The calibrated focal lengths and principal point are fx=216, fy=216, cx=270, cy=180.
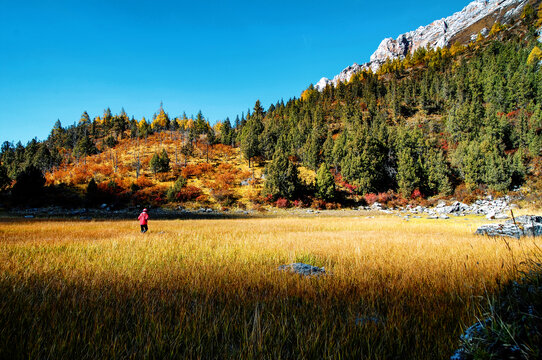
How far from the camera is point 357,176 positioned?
162 ft

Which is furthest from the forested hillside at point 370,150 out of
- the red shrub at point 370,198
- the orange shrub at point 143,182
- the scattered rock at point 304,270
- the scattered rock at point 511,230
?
the scattered rock at point 304,270

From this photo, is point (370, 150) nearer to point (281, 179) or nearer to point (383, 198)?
point (383, 198)

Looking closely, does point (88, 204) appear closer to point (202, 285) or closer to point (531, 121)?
point (202, 285)

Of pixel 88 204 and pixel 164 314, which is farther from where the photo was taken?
pixel 88 204

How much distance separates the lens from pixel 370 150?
51344 mm

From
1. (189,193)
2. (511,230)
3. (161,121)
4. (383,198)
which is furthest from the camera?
(161,121)

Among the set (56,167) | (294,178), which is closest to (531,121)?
(294,178)

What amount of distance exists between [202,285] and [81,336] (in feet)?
4.94

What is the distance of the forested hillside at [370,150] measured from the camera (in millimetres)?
44062

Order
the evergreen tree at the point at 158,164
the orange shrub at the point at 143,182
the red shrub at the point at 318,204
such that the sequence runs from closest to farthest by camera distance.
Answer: the red shrub at the point at 318,204 → the orange shrub at the point at 143,182 → the evergreen tree at the point at 158,164

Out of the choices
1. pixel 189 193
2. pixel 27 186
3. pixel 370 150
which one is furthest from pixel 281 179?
pixel 27 186

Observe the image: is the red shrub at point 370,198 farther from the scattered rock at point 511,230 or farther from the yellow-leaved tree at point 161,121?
the yellow-leaved tree at point 161,121

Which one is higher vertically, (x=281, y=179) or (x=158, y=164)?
(x=158, y=164)

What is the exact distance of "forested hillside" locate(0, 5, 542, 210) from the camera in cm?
→ 4406
